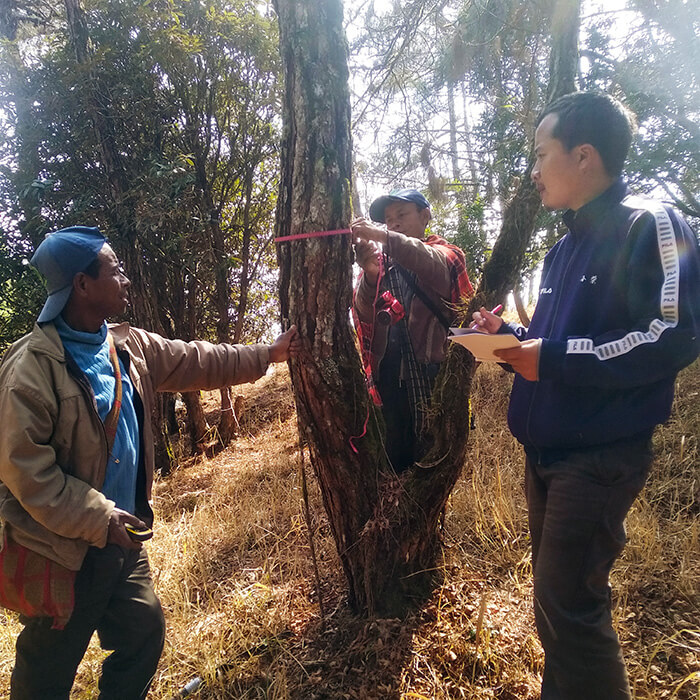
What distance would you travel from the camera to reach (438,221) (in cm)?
639

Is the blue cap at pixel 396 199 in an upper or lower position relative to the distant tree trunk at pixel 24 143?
lower

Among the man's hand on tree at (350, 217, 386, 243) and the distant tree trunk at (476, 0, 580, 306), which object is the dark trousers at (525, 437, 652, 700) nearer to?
the distant tree trunk at (476, 0, 580, 306)

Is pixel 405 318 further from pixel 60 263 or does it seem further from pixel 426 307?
pixel 60 263

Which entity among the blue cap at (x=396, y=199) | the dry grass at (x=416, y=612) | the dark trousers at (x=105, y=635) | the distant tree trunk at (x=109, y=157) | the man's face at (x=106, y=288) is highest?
the distant tree trunk at (x=109, y=157)

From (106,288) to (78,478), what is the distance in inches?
28.2

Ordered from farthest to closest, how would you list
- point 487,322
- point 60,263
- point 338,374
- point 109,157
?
1. point 109,157
2. point 338,374
3. point 60,263
4. point 487,322

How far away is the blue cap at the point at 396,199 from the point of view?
8.56 feet

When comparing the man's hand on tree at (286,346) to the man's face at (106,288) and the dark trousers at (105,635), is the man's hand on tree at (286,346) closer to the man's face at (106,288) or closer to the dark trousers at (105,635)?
the man's face at (106,288)

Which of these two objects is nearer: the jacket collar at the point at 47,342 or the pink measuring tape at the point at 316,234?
the jacket collar at the point at 47,342

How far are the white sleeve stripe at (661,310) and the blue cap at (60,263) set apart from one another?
1.72 m

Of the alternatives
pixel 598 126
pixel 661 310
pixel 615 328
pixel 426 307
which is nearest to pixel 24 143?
pixel 426 307

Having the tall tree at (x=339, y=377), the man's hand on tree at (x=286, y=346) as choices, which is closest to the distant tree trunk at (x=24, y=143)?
the tall tree at (x=339, y=377)

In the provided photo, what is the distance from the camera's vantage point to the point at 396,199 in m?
2.61

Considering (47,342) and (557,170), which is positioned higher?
(557,170)
